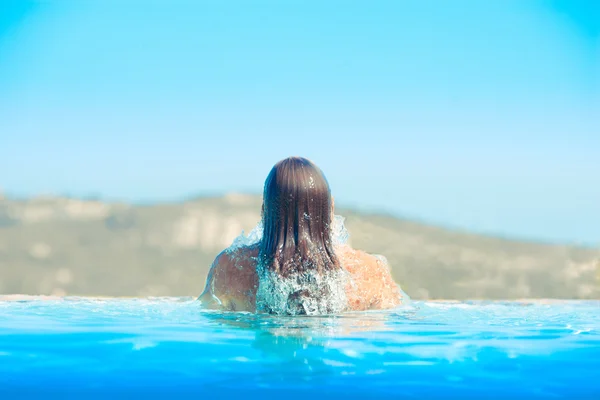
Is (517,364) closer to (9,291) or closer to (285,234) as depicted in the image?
(285,234)

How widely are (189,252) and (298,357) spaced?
10.1m

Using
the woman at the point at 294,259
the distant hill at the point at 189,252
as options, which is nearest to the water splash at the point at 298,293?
the woman at the point at 294,259

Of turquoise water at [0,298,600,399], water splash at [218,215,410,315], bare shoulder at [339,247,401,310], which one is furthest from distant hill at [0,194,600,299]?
turquoise water at [0,298,600,399]

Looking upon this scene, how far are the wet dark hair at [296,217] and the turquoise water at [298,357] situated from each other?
387mm

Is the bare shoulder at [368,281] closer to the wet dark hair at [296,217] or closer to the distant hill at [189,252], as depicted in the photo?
the wet dark hair at [296,217]

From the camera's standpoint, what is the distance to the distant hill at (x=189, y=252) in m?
11.7

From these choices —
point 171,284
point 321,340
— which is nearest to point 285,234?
point 321,340

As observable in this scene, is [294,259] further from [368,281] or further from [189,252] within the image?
[189,252]

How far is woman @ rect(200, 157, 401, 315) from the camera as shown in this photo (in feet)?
14.4

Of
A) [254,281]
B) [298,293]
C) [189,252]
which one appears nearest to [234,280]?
[254,281]

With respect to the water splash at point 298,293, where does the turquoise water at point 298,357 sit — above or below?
below

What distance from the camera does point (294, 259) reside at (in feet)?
14.4

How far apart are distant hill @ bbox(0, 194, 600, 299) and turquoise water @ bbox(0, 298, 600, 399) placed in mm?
7413

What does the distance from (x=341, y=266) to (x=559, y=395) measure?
89.4 inches
